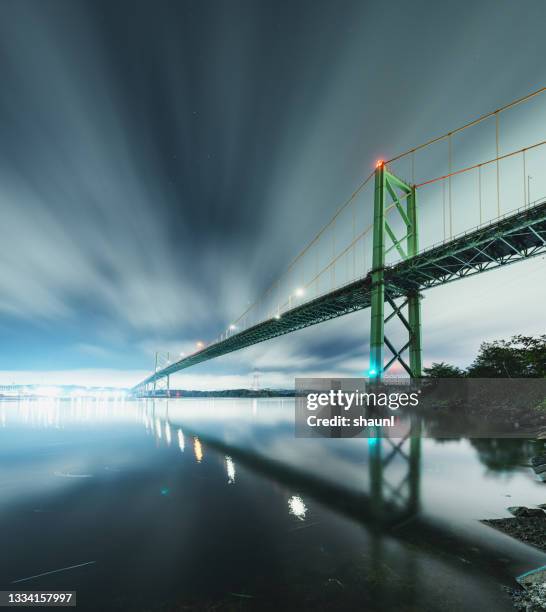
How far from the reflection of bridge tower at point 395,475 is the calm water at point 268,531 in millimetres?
72

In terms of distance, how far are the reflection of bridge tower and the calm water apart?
0.07 meters

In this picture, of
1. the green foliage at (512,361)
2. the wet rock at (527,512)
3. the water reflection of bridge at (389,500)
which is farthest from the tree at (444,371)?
the wet rock at (527,512)

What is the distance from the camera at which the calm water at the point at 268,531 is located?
157 inches

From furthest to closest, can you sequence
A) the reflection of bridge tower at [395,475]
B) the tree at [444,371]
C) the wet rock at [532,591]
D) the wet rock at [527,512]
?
the tree at [444,371] → the reflection of bridge tower at [395,475] → the wet rock at [527,512] → the wet rock at [532,591]

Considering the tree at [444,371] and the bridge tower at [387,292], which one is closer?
the bridge tower at [387,292]

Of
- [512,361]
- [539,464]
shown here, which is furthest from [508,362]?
[539,464]

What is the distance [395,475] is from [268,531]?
620 centimetres

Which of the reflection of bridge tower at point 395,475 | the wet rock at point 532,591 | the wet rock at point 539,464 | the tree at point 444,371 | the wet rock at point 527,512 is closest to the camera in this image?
the wet rock at point 532,591

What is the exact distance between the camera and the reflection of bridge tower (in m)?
7.45

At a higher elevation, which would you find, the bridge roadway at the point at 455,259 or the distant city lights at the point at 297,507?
the bridge roadway at the point at 455,259

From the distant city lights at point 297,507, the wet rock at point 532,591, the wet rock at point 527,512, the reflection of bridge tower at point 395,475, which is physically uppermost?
the wet rock at point 532,591

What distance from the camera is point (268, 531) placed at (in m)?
5.89

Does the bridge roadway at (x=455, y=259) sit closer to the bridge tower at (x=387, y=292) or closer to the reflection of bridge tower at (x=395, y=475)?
the bridge tower at (x=387, y=292)

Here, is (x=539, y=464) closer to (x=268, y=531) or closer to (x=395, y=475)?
(x=395, y=475)
